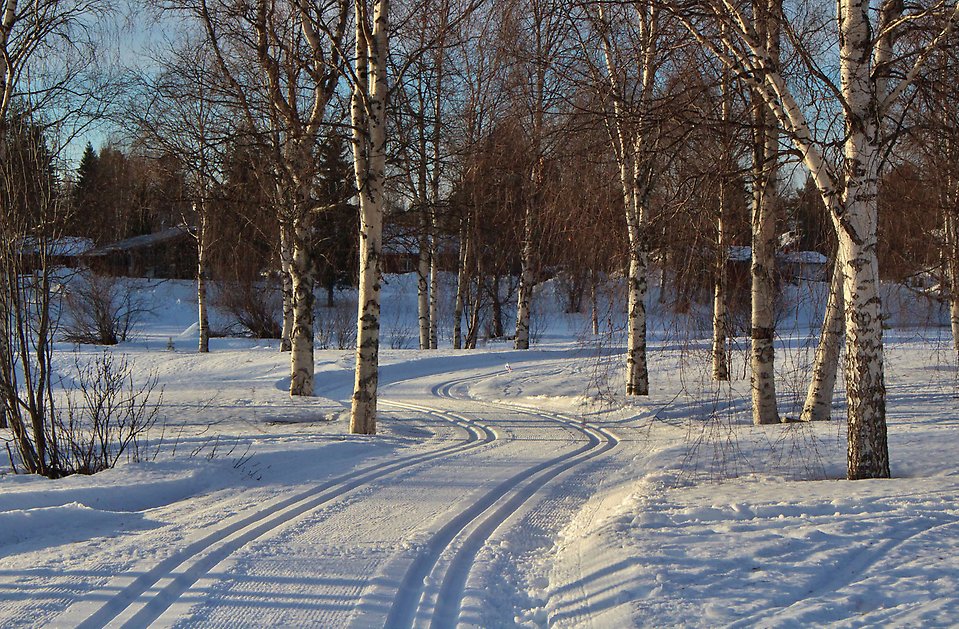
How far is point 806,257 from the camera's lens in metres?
9.91

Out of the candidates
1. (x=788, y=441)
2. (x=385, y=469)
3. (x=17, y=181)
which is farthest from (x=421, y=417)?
(x=17, y=181)

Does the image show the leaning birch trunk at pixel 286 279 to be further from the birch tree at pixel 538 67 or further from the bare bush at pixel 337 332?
the birch tree at pixel 538 67

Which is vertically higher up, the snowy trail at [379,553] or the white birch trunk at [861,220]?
the white birch trunk at [861,220]

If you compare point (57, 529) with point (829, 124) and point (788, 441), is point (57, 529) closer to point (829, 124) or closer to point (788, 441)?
point (829, 124)

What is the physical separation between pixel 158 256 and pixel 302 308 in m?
46.2

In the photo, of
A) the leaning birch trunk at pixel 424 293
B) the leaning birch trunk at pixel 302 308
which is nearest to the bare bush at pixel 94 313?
the leaning birch trunk at pixel 424 293

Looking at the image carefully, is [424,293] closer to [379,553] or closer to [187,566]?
[379,553]

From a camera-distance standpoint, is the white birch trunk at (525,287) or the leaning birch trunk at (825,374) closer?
the leaning birch trunk at (825,374)

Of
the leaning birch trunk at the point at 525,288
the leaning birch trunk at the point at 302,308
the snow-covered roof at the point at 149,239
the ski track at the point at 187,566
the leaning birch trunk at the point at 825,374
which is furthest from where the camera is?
the snow-covered roof at the point at 149,239

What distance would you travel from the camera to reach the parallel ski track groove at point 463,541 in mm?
4359

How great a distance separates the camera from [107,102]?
12.2 meters

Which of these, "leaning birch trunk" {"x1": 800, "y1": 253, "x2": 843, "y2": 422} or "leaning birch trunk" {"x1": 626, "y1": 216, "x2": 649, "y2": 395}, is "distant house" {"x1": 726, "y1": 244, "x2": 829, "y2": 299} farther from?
"leaning birch trunk" {"x1": 626, "y1": 216, "x2": 649, "y2": 395}

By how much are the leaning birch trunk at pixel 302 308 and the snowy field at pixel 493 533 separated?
5.09m

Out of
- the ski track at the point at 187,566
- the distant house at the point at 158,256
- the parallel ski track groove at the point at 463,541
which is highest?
the distant house at the point at 158,256
